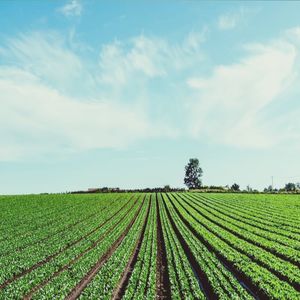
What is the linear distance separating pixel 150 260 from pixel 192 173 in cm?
12236

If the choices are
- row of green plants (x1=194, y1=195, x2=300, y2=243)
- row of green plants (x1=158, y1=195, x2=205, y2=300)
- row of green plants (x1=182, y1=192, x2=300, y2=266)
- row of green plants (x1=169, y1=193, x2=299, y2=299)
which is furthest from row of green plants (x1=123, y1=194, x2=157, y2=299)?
row of green plants (x1=194, y1=195, x2=300, y2=243)

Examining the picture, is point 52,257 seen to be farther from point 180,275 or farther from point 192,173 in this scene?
point 192,173

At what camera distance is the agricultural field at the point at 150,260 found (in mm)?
15828

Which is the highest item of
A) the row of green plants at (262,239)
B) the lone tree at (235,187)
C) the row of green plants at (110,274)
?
the lone tree at (235,187)

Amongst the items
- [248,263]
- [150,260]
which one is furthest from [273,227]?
[150,260]

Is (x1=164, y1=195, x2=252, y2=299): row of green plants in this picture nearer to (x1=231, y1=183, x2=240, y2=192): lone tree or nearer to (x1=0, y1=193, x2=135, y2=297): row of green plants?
(x1=0, y1=193, x2=135, y2=297): row of green plants

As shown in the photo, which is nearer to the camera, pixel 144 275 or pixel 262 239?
pixel 144 275

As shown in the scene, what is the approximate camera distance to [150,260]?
70.0 feet

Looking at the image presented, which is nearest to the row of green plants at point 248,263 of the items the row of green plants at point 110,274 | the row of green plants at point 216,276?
the row of green plants at point 216,276

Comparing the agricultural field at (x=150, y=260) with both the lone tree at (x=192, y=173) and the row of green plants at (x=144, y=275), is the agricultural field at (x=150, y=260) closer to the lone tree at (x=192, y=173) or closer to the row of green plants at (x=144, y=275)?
the row of green plants at (x=144, y=275)

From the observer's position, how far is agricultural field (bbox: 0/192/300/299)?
15828mm

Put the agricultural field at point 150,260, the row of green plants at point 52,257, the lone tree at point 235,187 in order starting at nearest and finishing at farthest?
the agricultural field at point 150,260
the row of green plants at point 52,257
the lone tree at point 235,187

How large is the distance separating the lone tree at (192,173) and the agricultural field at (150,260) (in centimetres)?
10318

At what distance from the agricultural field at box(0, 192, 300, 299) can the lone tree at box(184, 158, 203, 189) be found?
103183 millimetres
